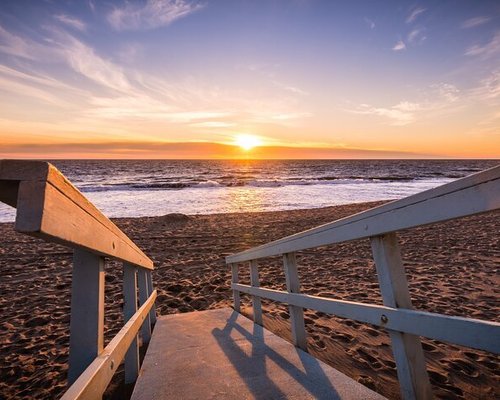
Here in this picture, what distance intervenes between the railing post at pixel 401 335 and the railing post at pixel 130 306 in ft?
5.92

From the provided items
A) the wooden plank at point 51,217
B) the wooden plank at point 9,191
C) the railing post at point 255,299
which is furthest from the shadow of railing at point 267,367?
the wooden plank at point 9,191

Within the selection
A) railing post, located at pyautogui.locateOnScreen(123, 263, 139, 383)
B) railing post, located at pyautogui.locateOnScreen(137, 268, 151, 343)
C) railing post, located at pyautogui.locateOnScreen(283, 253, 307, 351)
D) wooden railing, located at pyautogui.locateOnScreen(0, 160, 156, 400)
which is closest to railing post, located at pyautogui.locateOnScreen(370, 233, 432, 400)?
railing post, located at pyautogui.locateOnScreen(283, 253, 307, 351)

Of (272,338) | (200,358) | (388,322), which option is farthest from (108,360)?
(272,338)

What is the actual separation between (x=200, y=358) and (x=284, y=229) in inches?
381

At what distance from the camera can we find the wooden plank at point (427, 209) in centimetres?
97

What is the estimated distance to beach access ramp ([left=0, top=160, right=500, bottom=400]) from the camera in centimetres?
89

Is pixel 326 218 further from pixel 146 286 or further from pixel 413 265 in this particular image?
pixel 146 286

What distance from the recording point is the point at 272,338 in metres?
2.96

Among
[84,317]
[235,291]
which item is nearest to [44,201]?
[84,317]

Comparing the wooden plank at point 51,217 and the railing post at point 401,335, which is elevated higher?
the wooden plank at point 51,217

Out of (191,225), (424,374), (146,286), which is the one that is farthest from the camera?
(191,225)

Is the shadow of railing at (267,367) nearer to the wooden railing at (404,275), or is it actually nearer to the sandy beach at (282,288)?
the wooden railing at (404,275)

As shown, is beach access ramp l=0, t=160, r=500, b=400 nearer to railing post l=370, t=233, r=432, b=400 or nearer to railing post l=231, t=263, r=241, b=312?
railing post l=370, t=233, r=432, b=400

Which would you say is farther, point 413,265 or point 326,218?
point 326,218
